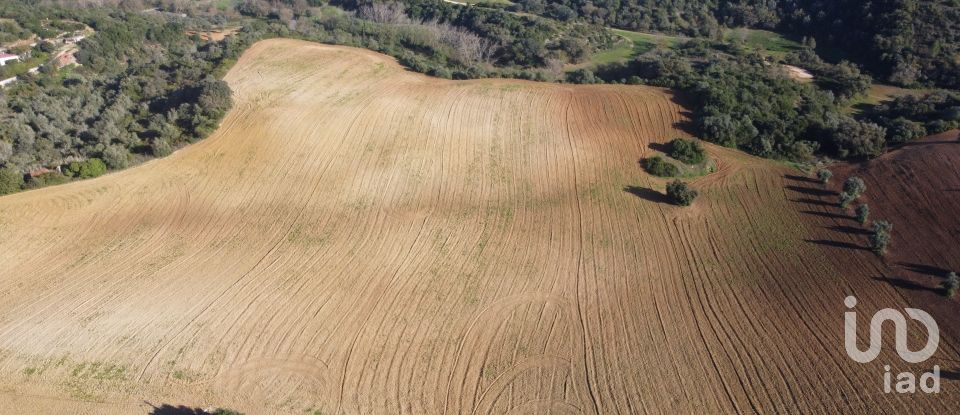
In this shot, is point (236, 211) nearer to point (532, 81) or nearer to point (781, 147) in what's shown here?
point (532, 81)

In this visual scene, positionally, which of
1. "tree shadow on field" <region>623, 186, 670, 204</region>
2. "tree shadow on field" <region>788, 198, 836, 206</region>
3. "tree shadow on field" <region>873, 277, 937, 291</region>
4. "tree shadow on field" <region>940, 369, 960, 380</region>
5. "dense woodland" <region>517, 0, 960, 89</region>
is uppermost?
"dense woodland" <region>517, 0, 960, 89</region>

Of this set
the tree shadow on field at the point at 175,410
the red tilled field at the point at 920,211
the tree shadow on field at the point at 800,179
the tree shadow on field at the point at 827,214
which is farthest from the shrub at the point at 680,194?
the tree shadow on field at the point at 175,410

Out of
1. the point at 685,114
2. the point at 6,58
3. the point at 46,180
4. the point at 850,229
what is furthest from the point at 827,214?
the point at 6,58

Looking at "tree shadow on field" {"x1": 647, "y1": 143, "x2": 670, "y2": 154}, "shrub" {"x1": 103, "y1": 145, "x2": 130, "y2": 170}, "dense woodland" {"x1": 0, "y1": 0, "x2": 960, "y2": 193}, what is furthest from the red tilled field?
"shrub" {"x1": 103, "y1": 145, "x2": 130, "y2": 170}

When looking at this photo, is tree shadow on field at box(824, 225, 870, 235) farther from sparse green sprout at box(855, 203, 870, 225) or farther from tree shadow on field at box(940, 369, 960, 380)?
tree shadow on field at box(940, 369, 960, 380)

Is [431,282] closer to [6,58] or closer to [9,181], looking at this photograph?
[9,181]

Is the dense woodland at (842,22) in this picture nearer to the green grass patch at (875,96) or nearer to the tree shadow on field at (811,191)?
the green grass patch at (875,96)

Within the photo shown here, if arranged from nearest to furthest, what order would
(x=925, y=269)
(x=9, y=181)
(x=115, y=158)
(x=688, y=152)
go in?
(x=925, y=269), (x=9, y=181), (x=115, y=158), (x=688, y=152)
